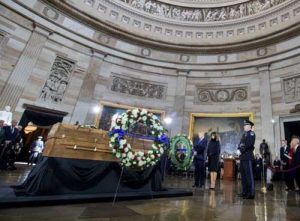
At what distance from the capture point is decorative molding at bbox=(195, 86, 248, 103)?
1518 cm

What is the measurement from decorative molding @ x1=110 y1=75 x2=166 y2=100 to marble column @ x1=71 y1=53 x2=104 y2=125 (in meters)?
1.46

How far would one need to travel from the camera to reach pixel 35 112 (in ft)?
40.9

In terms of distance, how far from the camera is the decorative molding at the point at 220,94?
15180mm

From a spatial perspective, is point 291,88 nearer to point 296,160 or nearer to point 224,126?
point 224,126

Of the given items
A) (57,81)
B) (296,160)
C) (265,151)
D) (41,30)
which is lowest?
(296,160)

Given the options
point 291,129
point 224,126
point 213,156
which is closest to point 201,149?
point 213,156

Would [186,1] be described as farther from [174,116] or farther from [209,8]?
[174,116]

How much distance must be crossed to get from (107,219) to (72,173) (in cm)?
176

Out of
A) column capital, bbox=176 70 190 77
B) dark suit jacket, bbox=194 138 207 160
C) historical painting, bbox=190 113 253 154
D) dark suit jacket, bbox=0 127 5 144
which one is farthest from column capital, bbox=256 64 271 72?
dark suit jacket, bbox=0 127 5 144

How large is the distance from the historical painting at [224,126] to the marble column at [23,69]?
11.4 m

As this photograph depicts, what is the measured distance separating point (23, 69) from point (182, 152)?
10.6 metres

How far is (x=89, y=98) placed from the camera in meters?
14.4

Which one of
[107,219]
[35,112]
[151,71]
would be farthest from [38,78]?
[107,219]

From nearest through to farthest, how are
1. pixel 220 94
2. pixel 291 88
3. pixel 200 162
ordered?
pixel 200 162 → pixel 291 88 → pixel 220 94
